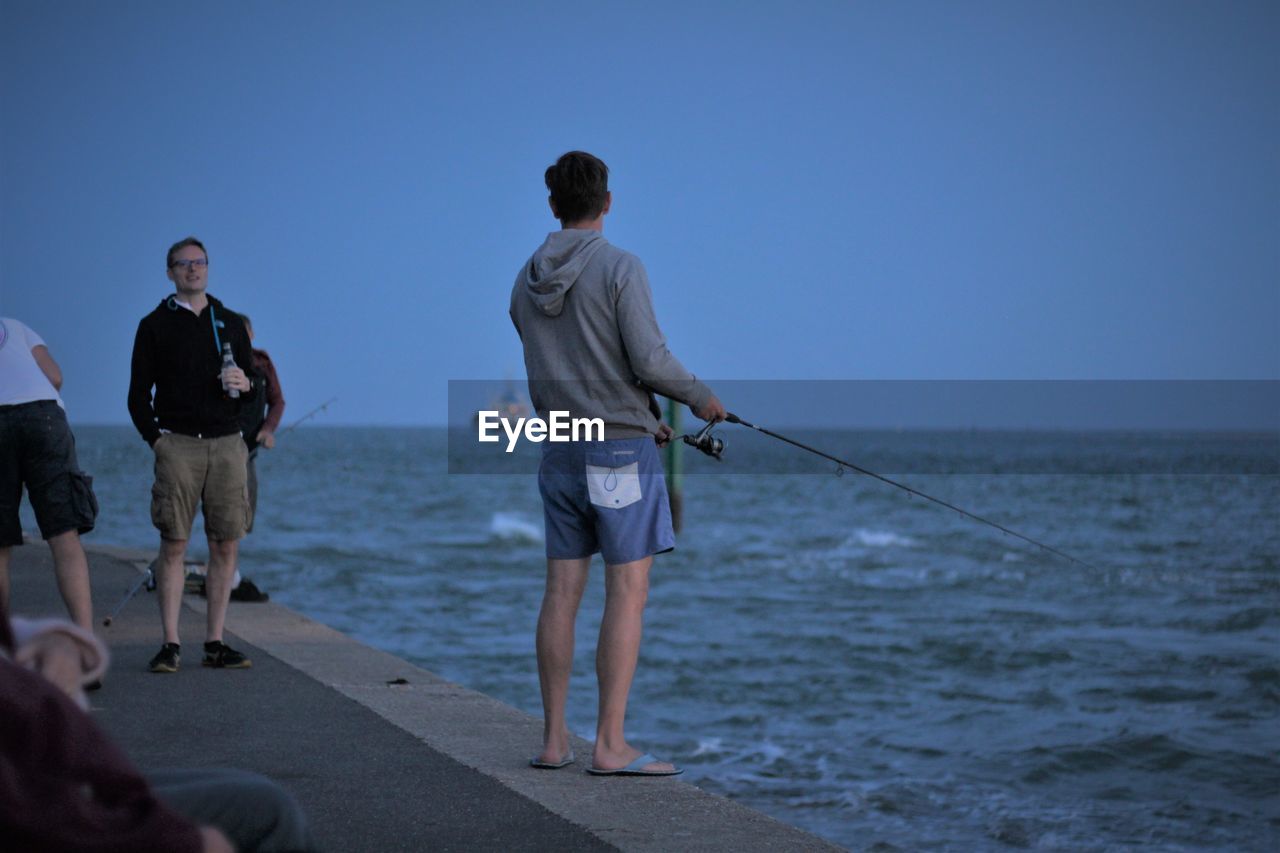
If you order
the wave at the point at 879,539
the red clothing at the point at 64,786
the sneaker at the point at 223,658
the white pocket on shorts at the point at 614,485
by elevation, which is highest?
the white pocket on shorts at the point at 614,485

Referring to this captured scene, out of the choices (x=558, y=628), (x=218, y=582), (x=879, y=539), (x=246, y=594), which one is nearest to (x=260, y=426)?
(x=246, y=594)

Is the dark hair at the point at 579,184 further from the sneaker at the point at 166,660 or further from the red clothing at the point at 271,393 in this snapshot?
the red clothing at the point at 271,393

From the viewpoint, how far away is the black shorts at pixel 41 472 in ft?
18.8

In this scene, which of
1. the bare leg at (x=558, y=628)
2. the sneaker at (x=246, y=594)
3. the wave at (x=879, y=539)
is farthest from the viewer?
the wave at (x=879, y=539)

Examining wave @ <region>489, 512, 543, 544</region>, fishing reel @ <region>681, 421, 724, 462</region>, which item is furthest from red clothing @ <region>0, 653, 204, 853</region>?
wave @ <region>489, 512, 543, 544</region>

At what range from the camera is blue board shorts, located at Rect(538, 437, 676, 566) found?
14.3 feet

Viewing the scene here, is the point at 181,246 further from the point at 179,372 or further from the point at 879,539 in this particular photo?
the point at 879,539

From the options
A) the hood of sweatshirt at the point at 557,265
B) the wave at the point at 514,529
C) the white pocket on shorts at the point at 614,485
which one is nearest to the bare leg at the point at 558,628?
the white pocket on shorts at the point at 614,485

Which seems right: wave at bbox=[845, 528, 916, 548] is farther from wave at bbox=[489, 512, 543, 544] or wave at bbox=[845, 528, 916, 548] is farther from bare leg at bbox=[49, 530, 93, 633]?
bare leg at bbox=[49, 530, 93, 633]

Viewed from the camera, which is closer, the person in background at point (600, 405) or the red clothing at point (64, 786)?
the red clothing at point (64, 786)

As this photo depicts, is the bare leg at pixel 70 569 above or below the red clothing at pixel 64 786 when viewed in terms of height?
below

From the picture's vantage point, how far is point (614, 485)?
14.3 ft

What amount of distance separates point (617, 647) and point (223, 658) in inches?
108

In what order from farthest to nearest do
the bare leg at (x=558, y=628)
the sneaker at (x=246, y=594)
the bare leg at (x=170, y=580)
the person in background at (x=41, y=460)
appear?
1. the sneaker at (x=246, y=594)
2. the bare leg at (x=170, y=580)
3. the person in background at (x=41, y=460)
4. the bare leg at (x=558, y=628)
